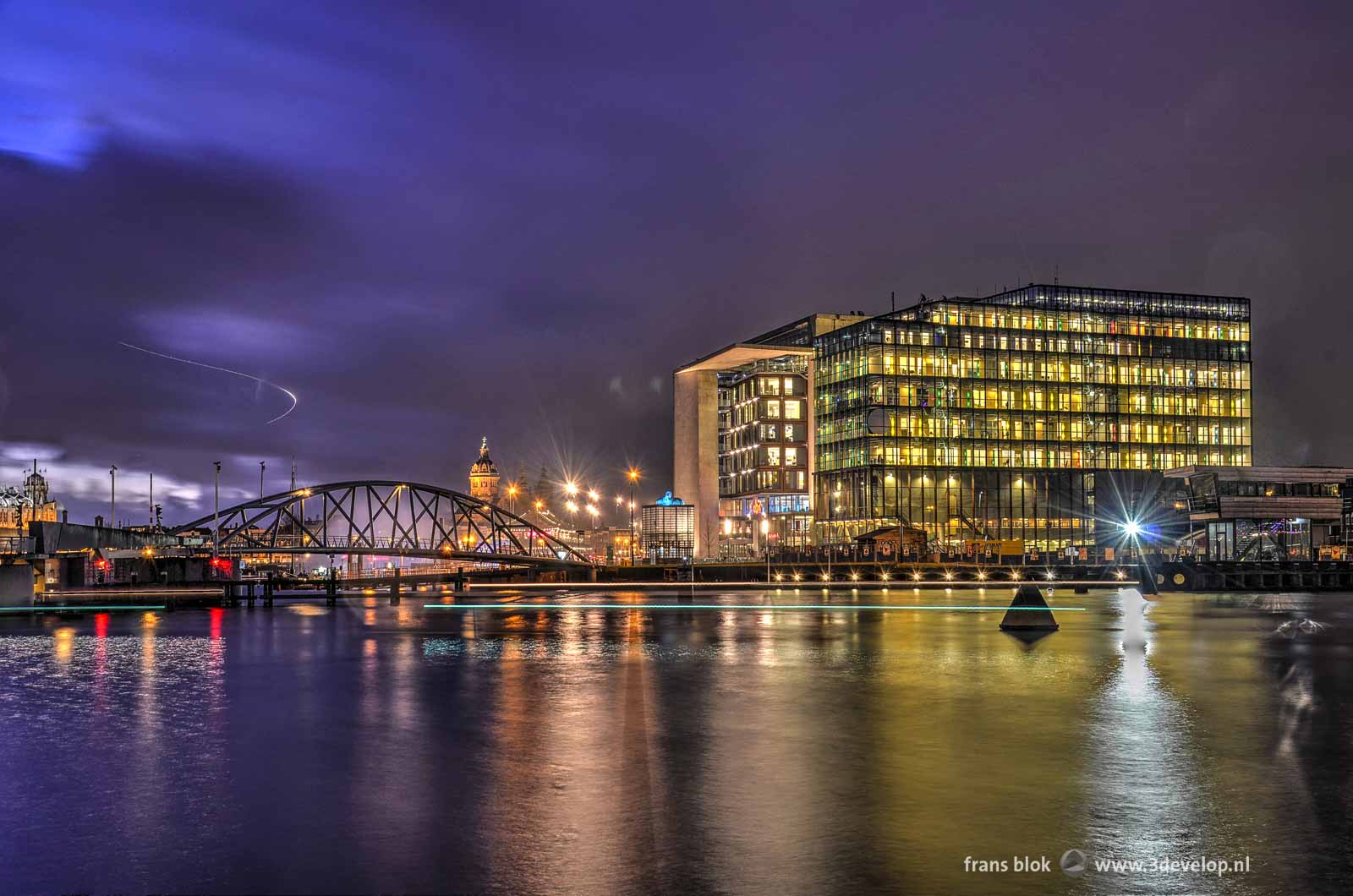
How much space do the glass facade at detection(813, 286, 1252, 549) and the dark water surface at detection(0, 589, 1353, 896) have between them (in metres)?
119

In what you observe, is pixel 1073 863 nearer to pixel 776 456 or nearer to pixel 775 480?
pixel 775 480

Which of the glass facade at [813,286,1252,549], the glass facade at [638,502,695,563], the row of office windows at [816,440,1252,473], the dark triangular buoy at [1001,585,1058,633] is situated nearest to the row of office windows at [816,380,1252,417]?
the glass facade at [813,286,1252,549]

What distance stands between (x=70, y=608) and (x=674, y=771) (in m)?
65.8

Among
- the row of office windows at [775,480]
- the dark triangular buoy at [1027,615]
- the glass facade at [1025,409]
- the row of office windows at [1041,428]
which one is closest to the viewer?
the dark triangular buoy at [1027,615]

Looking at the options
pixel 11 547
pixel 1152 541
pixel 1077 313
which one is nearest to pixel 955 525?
pixel 1152 541

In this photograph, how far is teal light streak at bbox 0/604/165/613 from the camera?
219 feet

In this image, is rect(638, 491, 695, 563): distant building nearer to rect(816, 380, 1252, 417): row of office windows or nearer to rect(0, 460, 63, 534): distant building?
rect(816, 380, 1252, 417): row of office windows

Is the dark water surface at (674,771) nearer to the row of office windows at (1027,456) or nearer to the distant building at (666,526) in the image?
the row of office windows at (1027,456)

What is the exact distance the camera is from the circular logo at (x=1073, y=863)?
10906 millimetres

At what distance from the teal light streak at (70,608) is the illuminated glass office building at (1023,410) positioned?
9719 centimetres

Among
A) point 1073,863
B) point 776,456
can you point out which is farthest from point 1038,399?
point 1073,863

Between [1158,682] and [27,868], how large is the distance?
907 inches

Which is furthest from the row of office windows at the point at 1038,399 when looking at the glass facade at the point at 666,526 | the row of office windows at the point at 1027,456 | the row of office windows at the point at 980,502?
the glass facade at the point at 666,526

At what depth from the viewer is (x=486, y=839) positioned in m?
12.1
